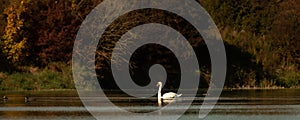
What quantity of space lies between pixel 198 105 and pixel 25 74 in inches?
558

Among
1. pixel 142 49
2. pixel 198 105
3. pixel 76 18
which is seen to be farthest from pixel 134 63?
pixel 198 105

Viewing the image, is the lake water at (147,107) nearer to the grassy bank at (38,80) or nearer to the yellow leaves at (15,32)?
the grassy bank at (38,80)

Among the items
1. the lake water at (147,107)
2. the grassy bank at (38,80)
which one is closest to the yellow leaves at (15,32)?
the grassy bank at (38,80)

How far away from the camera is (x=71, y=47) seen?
4306 cm

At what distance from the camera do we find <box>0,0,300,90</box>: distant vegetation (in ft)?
139

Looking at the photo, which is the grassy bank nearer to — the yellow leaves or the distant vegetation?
the distant vegetation

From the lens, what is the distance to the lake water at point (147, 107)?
26.2 m

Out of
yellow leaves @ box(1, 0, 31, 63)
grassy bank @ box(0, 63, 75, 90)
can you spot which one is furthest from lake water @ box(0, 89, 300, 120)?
yellow leaves @ box(1, 0, 31, 63)

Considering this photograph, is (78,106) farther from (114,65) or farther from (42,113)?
(114,65)

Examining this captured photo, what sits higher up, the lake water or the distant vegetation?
the distant vegetation

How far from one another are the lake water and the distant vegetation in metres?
4.82

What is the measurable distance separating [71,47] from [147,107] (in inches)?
549

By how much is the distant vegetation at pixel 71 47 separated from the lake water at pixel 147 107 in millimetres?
4823

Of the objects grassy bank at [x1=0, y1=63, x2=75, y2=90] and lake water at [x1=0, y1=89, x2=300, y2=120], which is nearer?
lake water at [x1=0, y1=89, x2=300, y2=120]
